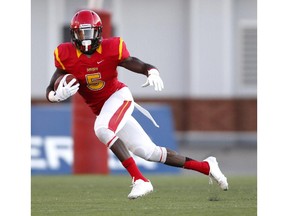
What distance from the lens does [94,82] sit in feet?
21.1

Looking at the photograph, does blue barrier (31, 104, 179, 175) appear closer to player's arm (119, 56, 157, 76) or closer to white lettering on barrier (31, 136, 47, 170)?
white lettering on barrier (31, 136, 47, 170)

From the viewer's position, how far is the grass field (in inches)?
235

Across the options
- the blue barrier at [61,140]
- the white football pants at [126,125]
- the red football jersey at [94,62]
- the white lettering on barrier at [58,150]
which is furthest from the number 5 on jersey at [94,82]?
the white lettering on barrier at [58,150]

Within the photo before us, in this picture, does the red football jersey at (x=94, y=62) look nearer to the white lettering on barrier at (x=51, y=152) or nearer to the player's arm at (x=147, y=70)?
the player's arm at (x=147, y=70)

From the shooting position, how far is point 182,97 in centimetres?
1571

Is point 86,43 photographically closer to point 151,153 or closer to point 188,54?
point 151,153

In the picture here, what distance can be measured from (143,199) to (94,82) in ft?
3.02

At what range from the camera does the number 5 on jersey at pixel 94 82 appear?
642cm

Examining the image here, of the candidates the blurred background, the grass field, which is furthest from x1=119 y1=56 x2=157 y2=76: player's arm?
the blurred background

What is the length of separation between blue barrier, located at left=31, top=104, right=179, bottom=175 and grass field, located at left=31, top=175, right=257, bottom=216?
1.73 meters

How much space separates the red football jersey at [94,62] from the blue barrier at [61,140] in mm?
3847

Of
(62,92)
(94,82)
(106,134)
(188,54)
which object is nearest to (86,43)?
(94,82)

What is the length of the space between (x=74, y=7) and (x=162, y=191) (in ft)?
28.3
